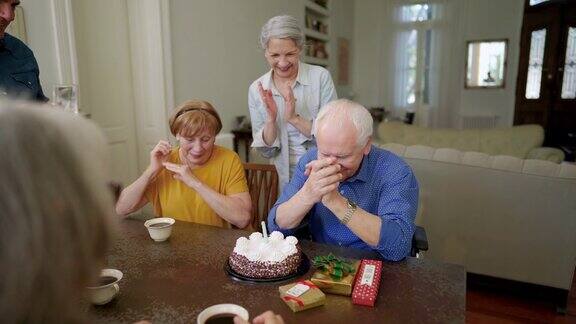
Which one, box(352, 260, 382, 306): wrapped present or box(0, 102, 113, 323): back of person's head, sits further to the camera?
box(352, 260, 382, 306): wrapped present

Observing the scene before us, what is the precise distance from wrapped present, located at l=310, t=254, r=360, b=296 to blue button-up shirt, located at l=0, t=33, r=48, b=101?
5.04 feet

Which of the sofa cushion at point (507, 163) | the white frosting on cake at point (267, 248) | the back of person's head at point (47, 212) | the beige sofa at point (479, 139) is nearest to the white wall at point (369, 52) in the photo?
the beige sofa at point (479, 139)

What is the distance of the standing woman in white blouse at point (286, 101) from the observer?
6.63 feet

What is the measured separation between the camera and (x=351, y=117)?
1368mm

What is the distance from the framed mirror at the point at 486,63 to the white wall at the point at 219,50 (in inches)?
151

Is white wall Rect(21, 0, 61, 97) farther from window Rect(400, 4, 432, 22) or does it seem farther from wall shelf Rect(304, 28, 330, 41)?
window Rect(400, 4, 432, 22)

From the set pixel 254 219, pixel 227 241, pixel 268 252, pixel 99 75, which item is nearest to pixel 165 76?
pixel 99 75

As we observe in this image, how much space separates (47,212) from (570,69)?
23.4ft

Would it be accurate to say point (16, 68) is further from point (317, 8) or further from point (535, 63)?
point (535, 63)

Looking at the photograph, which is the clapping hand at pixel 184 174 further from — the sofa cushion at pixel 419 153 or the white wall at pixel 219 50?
the white wall at pixel 219 50

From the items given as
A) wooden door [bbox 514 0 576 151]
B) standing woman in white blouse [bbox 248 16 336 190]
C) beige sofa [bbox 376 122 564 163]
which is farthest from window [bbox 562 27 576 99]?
standing woman in white blouse [bbox 248 16 336 190]

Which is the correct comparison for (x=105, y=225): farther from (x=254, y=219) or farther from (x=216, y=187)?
(x=254, y=219)

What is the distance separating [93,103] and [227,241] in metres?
2.19

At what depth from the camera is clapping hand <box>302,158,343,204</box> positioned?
1.24m
